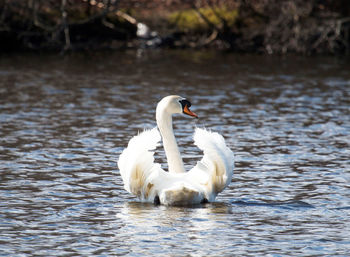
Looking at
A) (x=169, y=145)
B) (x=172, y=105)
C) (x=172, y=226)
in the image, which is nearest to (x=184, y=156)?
(x=172, y=105)

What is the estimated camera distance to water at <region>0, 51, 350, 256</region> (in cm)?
731

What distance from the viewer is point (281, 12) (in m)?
26.9

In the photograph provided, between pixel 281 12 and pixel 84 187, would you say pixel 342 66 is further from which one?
pixel 84 187

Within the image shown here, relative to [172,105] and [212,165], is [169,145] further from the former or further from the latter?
[212,165]

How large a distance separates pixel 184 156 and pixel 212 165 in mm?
3175

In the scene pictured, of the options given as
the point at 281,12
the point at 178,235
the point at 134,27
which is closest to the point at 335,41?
the point at 281,12

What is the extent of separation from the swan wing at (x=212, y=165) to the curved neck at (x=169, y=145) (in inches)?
18.8

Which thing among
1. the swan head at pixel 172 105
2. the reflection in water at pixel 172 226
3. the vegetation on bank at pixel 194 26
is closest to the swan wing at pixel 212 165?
the reflection in water at pixel 172 226

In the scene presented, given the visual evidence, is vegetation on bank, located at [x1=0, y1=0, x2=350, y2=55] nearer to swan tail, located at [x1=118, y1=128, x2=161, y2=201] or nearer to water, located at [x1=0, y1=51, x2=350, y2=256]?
water, located at [x1=0, y1=51, x2=350, y2=256]

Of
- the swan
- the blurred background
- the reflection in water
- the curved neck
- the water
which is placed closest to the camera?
Result: the reflection in water

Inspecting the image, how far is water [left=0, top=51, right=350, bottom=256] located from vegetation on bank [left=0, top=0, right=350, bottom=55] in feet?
13.7

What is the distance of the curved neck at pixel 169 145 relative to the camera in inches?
359

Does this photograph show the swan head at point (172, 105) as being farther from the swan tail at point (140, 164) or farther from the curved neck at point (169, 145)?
the swan tail at point (140, 164)

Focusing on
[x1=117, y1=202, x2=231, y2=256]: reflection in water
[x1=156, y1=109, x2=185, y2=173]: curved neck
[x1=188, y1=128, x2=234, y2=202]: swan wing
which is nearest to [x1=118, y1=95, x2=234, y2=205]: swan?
[x1=188, y1=128, x2=234, y2=202]: swan wing
